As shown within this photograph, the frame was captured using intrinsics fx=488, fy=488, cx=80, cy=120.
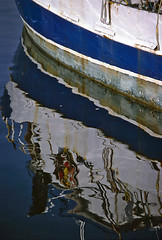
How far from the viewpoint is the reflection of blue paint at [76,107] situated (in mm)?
7070

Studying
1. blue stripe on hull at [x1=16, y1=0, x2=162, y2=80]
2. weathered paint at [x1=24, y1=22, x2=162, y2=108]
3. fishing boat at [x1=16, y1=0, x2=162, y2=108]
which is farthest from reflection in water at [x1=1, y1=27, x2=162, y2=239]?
blue stripe on hull at [x1=16, y1=0, x2=162, y2=80]

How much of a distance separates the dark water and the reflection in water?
11mm

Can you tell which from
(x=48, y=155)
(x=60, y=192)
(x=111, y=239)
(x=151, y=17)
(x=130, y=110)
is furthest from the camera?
(x=130, y=110)

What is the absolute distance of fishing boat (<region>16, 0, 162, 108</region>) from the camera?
787 centimetres

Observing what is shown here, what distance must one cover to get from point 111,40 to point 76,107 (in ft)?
4.37

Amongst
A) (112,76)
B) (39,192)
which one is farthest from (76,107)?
(39,192)

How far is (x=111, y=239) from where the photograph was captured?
4957 millimetres

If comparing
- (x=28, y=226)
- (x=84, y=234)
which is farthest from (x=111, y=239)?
(x=28, y=226)

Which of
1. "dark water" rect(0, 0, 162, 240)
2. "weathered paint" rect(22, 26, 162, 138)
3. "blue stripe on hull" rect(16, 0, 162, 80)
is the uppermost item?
"blue stripe on hull" rect(16, 0, 162, 80)

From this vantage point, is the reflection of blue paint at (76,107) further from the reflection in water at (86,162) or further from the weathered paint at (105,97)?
the weathered paint at (105,97)

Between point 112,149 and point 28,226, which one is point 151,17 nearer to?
point 112,149

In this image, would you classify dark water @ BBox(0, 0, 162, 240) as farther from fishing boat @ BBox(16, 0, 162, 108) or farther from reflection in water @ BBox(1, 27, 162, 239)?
fishing boat @ BBox(16, 0, 162, 108)

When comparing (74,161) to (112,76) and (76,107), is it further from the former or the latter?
(112,76)

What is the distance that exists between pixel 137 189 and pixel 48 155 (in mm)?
1440
